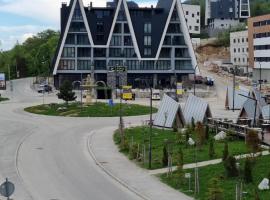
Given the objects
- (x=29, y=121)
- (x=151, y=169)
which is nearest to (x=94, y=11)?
(x=29, y=121)

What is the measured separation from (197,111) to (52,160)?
21377 millimetres

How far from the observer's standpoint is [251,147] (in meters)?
37.4

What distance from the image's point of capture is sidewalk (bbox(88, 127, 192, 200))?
30578 millimetres

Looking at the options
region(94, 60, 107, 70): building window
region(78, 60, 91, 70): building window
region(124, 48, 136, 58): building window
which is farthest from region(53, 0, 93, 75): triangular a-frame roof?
region(124, 48, 136, 58): building window

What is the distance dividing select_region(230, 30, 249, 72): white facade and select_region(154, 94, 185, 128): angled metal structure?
8628 cm

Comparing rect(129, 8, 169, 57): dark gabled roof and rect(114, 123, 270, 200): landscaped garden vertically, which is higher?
rect(129, 8, 169, 57): dark gabled roof

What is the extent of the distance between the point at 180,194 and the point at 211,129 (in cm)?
2430

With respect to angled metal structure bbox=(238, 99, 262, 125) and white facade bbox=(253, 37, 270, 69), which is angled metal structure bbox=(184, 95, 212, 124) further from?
white facade bbox=(253, 37, 270, 69)

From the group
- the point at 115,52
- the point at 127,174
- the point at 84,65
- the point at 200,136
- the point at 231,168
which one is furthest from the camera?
the point at 115,52

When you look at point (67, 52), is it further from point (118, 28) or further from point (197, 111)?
point (197, 111)

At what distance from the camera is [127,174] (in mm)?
36219

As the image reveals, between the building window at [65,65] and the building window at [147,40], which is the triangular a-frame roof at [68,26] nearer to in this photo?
the building window at [65,65]

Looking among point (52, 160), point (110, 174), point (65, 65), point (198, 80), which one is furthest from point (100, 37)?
point (110, 174)

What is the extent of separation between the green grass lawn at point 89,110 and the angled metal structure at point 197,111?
618 inches
